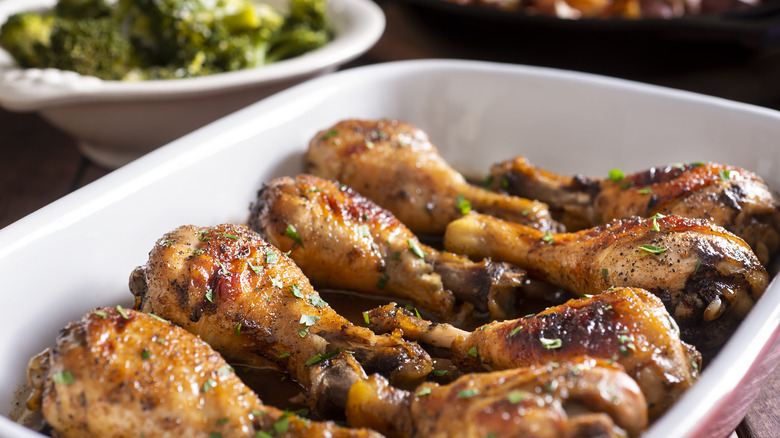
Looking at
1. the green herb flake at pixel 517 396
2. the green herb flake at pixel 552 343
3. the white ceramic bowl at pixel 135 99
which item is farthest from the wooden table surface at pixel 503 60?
the green herb flake at pixel 517 396

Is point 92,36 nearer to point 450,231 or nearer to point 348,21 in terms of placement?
point 348,21

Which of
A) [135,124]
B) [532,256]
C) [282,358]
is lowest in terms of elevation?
[135,124]

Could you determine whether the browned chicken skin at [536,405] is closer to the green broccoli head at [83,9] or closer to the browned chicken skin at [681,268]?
the browned chicken skin at [681,268]

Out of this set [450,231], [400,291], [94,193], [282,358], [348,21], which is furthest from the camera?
[348,21]

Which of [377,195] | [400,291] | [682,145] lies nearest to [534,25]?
[682,145]

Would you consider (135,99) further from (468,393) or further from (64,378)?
(468,393)

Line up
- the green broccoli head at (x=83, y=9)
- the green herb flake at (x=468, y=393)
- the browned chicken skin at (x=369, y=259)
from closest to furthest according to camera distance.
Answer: the green herb flake at (x=468, y=393) < the browned chicken skin at (x=369, y=259) < the green broccoli head at (x=83, y=9)
